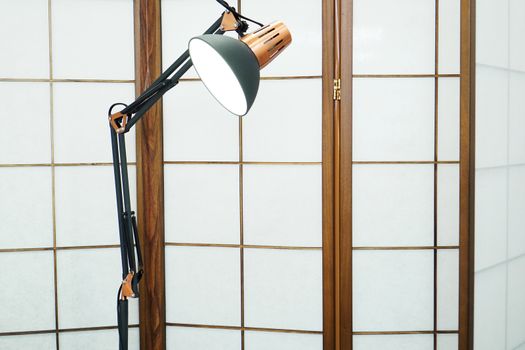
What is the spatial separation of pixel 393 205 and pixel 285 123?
0.65 meters

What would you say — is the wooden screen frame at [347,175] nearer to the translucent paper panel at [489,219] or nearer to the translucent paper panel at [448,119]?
Answer: the translucent paper panel at [448,119]

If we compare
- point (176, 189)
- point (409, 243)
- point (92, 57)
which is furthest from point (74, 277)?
point (409, 243)

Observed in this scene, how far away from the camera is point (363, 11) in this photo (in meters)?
1.86

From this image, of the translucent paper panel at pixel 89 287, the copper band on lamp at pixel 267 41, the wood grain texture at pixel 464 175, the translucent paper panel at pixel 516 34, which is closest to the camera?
the copper band on lamp at pixel 267 41

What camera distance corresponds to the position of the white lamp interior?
1.02m

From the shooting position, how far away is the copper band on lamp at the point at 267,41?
108cm

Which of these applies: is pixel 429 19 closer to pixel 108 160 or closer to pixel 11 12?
pixel 108 160

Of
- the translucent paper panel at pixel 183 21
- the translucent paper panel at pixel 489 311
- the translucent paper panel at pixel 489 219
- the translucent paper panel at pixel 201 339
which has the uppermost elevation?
the translucent paper panel at pixel 183 21

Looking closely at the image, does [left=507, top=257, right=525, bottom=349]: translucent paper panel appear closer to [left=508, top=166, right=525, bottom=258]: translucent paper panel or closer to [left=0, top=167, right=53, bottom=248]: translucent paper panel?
[left=508, top=166, right=525, bottom=258]: translucent paper panel

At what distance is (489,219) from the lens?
1675mm

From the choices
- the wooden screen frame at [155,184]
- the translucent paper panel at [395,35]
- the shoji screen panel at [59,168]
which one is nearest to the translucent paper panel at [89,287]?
the shoji screen panel at [59,168]

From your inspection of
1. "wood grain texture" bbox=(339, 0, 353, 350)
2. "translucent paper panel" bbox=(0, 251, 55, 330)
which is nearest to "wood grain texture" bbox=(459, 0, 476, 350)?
"wood grain texture" bbox=(339, 0, 353, 350)

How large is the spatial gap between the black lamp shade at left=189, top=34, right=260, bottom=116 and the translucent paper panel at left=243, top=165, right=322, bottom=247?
0.87 m

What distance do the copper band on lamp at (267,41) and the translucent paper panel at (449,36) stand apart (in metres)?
1.06
